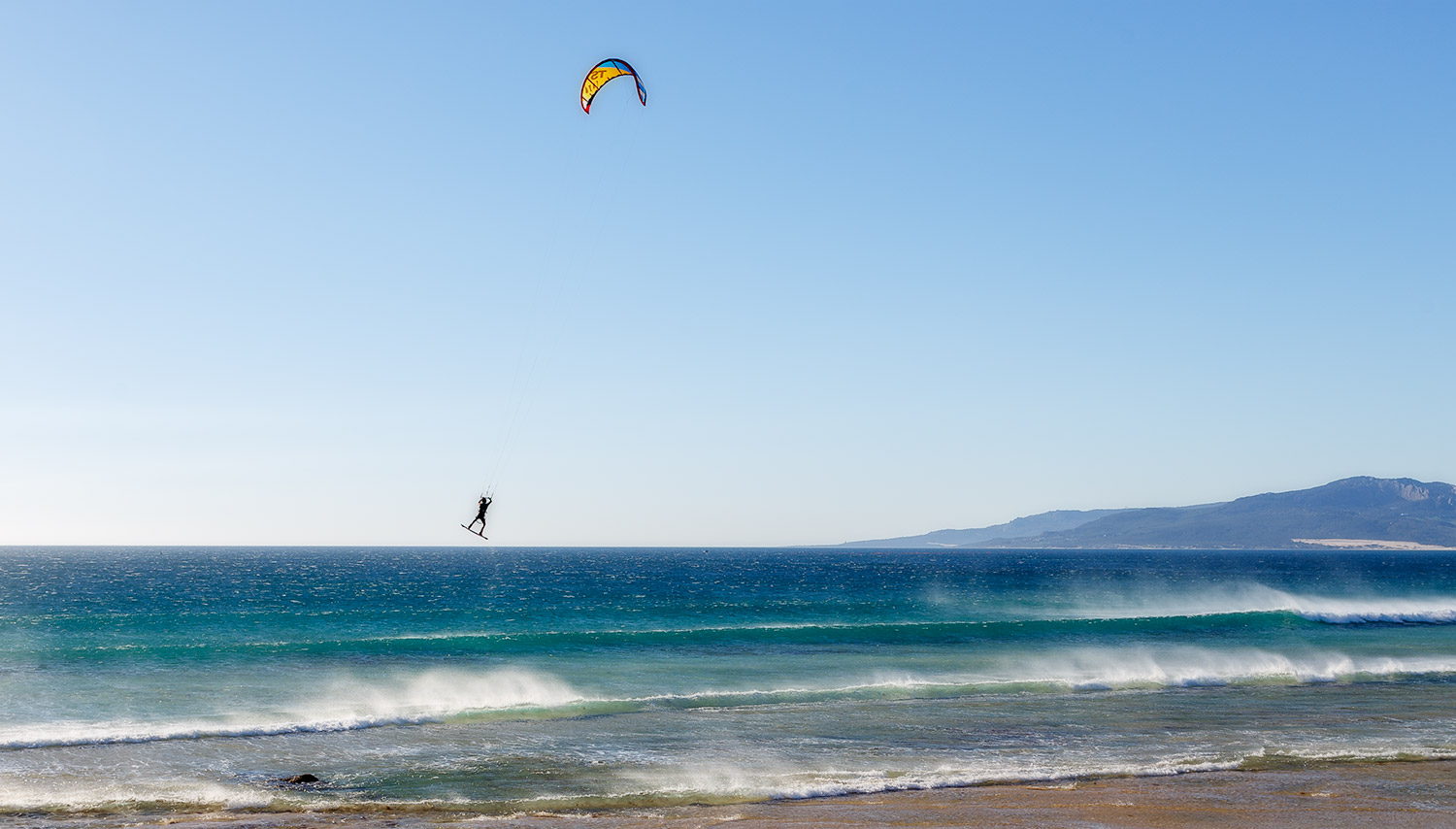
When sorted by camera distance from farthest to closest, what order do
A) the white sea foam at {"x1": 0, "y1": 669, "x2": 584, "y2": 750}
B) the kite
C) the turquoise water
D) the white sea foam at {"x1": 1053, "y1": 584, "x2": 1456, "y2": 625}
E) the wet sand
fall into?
the white sea foam at {"x1": 1053, "y1": 584, "x2": 1456, "y2": 625}
the kite
the white sea foam at {"x1": 0, "y1": 669, "x2": 584, "y2": 750}
the turquoise water
the wet sand

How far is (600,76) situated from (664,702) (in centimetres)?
1366

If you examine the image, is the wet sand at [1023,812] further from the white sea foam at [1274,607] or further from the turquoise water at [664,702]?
the white sea foam at [1274,607]

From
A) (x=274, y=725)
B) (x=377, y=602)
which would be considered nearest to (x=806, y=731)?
(x=274, y=725)

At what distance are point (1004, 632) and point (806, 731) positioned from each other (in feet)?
64.2

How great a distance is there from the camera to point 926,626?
35.8m

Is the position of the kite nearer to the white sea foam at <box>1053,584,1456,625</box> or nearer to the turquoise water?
the turquoise water

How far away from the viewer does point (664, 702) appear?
68.5ft

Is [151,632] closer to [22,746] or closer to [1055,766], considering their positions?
[22,746]

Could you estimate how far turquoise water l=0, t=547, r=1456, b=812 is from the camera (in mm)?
14195

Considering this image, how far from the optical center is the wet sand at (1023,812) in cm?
1162

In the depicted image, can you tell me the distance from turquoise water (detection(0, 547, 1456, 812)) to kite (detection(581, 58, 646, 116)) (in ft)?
43.0

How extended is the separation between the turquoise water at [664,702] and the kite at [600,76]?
13.1 meters

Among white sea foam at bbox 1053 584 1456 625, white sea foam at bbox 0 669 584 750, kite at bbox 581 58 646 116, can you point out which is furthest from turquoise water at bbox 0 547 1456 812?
kite at bbox 581 58 646 116

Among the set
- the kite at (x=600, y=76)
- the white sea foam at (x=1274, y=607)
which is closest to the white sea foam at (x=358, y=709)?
the kite at (x=600, y=76)
